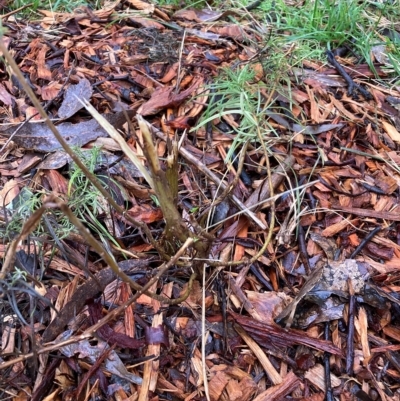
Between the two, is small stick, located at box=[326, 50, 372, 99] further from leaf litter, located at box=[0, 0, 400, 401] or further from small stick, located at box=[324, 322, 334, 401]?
small stick, located at box=[324, 322, 334, 401]

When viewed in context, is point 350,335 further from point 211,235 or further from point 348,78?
point 348,78

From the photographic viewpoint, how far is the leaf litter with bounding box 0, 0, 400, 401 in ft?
3.60

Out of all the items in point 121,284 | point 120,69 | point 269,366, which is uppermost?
point 120,69

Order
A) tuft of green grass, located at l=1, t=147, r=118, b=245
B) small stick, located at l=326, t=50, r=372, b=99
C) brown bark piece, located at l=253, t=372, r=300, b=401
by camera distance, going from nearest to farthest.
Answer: brown bark piece, located at l=253, t=372, r=300, b=401
tuft of green grass, located at l=1, t=147, r=118, b=245
small stick, located at l=326, t=50, r=372, b=99

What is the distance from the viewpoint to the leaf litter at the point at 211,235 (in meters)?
1.10

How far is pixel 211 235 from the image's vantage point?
110 centimetres

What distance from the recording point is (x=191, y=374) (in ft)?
3.63

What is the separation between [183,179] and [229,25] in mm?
969

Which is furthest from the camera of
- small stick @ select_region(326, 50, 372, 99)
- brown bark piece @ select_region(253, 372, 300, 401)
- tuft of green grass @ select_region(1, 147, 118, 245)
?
small stick @ select_region(326, 50, 372, 99)

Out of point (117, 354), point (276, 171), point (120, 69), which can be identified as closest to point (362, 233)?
point (276, 171)

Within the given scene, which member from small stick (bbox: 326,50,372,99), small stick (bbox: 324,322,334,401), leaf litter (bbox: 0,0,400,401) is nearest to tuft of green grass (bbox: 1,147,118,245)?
leaf litter (bbox: 0,0,400,401)

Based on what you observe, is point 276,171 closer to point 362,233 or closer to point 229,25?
→ point 362,233

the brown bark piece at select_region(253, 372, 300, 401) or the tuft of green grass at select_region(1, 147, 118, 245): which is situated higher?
the tuft of green grass at select_region(1, 147, 118, 245)

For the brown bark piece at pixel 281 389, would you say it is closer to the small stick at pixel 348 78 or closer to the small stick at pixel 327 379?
the small stick at pixel 327 379
